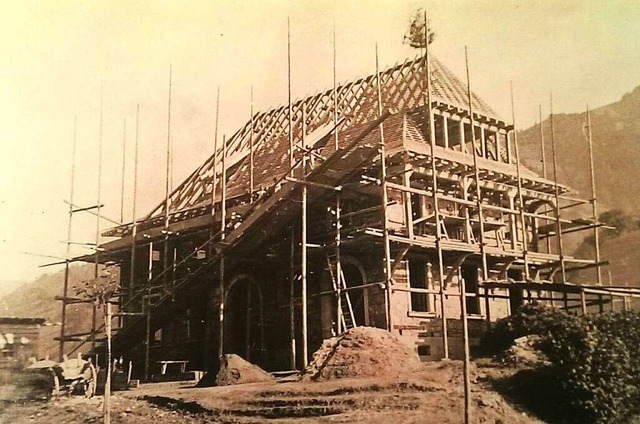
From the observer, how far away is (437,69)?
85.8 ft

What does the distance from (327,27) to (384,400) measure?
850 cm

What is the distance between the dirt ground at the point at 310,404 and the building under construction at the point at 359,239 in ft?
13.5

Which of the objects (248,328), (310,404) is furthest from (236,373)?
(248,328)

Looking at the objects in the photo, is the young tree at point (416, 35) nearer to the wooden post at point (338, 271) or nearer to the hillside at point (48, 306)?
the wooden post at point (338, 271)

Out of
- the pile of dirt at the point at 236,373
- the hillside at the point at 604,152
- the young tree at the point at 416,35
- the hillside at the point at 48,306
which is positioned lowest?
the pile of dirt at the point at 236,373

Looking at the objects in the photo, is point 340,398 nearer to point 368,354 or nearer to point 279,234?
point 368,354

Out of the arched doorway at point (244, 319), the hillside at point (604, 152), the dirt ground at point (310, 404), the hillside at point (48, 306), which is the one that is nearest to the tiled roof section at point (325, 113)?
the arched doorway at point (244, 319)

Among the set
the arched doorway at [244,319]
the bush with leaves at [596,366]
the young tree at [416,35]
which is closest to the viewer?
the bush with leaves at [596,366]

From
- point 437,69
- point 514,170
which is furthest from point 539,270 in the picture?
point 437,69

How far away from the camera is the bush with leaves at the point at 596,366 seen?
44.1ft

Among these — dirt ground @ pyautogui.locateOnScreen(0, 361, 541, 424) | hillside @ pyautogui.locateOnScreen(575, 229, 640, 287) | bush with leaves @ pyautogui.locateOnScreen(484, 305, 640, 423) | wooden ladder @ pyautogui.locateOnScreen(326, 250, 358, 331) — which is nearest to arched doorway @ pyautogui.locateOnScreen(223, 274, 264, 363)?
wooden ladder @ pyautogui.locateOnScreen(326, 250, 358, 331)

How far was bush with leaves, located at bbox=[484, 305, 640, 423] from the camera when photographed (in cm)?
1345

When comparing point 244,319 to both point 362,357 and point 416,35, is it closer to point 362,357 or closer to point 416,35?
point 362,357

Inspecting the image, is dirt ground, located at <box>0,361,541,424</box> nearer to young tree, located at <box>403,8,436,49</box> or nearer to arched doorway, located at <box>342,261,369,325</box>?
arched doorway, located at <box>342,261,369,325</box>
